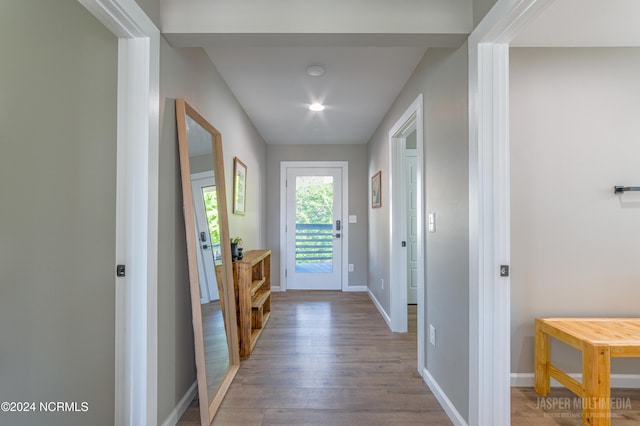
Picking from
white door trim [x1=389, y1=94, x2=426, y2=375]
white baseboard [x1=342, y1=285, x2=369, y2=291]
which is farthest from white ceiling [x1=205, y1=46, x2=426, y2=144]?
white baseboard [x1=342, y1=285, x2=369, y2=291]

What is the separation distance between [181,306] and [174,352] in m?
0.25

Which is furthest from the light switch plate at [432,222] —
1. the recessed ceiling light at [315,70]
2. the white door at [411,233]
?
the white door at [411,233]

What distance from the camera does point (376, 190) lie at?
4.11 m

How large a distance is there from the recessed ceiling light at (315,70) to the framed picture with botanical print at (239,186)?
42.9 inches

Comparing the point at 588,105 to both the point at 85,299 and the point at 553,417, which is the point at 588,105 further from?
the point at 85,299

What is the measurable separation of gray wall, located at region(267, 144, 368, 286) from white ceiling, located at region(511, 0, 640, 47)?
118 inches

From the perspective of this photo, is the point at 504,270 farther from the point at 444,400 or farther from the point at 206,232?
the point at 206,232

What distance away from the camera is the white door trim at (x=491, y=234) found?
147 centimetres

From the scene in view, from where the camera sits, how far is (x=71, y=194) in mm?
1480

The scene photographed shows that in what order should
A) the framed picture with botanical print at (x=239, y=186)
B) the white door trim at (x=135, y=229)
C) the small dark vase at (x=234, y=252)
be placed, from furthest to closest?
the framed picture with botanical print at (x=239, y=186) → the small dark vase at (x=234, y=252) → the white door trim at (x=135, y=229)

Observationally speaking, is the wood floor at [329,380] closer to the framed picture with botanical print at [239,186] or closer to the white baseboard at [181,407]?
the white baseboard at [181,407]

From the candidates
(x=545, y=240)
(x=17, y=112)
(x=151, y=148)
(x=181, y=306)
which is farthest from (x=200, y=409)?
(x=545, y=240)

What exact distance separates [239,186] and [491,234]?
236cm

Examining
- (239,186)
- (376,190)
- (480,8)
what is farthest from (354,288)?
(480,8)
